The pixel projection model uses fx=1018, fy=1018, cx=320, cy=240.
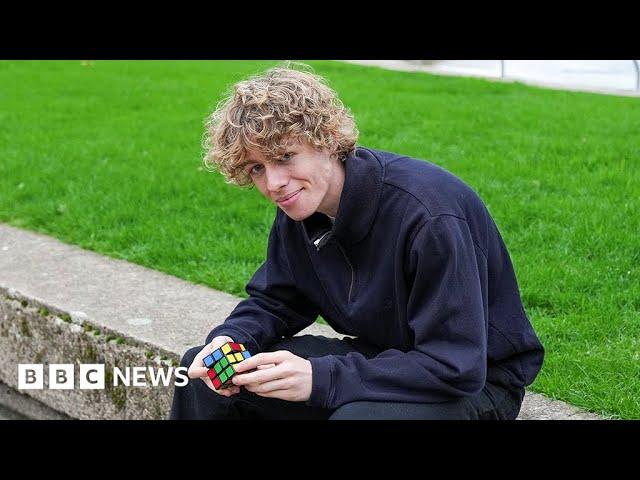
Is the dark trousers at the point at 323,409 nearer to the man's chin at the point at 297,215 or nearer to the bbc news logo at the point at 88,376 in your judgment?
the man's chin at the point at 297,215

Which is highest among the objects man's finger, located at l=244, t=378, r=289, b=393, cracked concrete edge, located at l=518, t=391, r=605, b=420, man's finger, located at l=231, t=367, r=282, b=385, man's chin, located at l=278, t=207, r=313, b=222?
man's chin, located at l=278, t=207, r=313, b=222

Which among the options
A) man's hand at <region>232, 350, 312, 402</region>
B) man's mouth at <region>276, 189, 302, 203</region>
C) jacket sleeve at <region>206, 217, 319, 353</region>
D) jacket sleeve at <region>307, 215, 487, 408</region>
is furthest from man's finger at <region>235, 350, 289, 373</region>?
man's mouth at <region>276, 189, 302, 203</region>

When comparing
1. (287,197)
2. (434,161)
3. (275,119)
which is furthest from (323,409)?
(434,161)

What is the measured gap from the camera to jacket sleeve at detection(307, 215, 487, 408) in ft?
6.95

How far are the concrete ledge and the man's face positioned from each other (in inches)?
40.4

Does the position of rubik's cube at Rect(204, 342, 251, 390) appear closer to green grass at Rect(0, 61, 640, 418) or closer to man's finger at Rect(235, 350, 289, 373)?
man's finger at Rect(235, 350, 289, 373)

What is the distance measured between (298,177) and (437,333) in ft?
1.54

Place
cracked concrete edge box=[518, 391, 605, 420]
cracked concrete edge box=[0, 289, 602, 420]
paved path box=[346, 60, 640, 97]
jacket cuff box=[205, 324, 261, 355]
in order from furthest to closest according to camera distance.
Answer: paved path box=[346, 60, 640, 97], cracked concrete edge box=[0, 289, 602, 420], cracked concrete edge box=[518, 391, 605, 420], jacket cuff box=[205, 324, 261, 355]

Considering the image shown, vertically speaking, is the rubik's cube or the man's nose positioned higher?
the man's nose

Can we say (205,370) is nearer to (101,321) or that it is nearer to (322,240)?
(322,240)

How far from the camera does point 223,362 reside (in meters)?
2.35

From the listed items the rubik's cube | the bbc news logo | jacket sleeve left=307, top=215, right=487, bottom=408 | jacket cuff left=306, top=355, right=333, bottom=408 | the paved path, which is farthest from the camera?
the paved path
